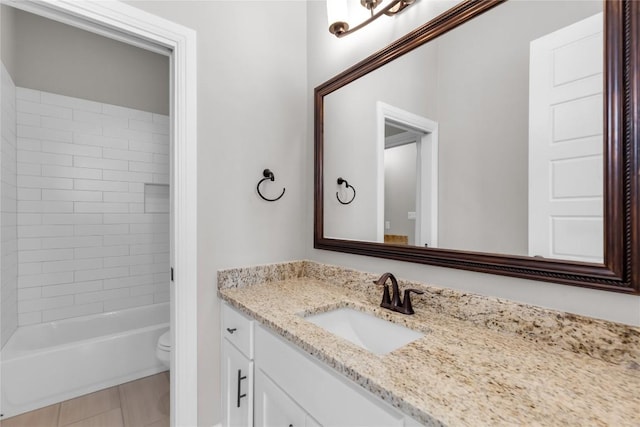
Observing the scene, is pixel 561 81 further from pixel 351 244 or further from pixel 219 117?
pixel 219 117

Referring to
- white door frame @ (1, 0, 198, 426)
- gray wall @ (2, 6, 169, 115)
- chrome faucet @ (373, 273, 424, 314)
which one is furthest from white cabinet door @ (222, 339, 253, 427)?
gray wall @ (2, 6, 169, 115)

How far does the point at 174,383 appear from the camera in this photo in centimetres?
135

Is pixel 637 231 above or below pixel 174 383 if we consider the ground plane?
above

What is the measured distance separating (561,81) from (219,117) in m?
1.34

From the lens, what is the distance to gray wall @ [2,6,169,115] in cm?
222

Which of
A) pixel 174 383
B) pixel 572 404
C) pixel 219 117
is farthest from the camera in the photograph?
pixel 219 117

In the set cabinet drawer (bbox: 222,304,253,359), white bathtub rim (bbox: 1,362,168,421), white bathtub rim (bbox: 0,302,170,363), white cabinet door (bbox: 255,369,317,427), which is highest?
cabinet drawer (bbox: 222,304,253,359)

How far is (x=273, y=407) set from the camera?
1.03 m

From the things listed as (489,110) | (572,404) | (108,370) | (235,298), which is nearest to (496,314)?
(572,404)

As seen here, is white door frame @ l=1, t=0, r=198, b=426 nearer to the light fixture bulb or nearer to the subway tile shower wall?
the light fixture bulb

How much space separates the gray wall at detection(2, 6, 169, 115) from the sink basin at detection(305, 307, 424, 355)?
265 centimetres

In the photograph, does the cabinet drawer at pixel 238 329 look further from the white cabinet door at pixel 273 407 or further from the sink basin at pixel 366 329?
the sink basin at pixel 366 329

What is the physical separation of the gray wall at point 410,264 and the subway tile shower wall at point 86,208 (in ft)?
6.01

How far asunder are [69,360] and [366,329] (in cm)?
196
